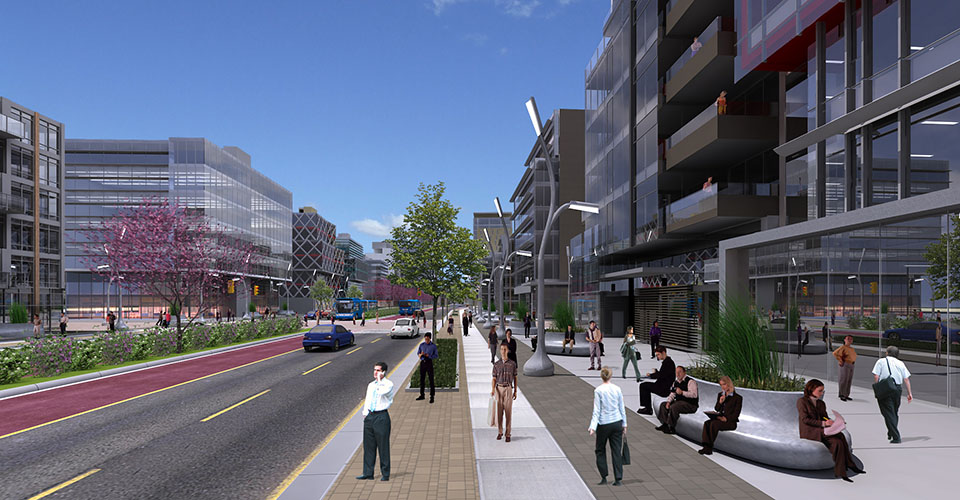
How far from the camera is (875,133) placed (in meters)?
16.3

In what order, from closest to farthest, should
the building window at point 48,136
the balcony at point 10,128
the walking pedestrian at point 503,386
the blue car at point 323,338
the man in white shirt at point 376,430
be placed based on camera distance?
the man in white shirt at point 376,430 < the walking pedestrian at point 503,386 < the blue car at point 323,338 < the balcony at point 10,128 < the building window at point 48,136

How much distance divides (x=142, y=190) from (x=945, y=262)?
314 feet

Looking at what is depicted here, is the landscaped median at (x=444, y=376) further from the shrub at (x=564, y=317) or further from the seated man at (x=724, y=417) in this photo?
the shrub at (x=564, y=317)

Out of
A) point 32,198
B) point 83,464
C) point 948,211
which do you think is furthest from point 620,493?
point 32,198

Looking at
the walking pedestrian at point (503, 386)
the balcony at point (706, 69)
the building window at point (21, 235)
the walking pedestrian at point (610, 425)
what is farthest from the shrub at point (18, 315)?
the walking pedestrian at point (610, 425)

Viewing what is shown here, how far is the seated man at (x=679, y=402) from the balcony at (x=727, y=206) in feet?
50.6

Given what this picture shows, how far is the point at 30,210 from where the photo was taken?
54.0 meters

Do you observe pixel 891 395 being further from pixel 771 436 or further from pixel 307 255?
pixel 307 255

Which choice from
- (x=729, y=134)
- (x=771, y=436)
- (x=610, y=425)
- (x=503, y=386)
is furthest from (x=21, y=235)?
(x=771, y=436)

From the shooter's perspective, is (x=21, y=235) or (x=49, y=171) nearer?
(x=21, y=235)

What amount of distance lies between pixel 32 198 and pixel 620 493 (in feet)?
225

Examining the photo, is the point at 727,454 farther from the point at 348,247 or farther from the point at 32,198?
the point at 348,247

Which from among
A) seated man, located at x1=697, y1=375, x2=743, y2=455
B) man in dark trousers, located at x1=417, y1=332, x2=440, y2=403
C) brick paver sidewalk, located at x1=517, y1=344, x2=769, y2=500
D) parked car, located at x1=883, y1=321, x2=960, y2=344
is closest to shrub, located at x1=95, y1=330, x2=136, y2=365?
man in dark trousers, located at x1=417, y1=332, x2=440, y2=403

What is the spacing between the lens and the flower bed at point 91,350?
52.9 ft
